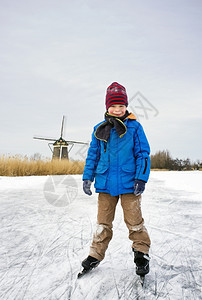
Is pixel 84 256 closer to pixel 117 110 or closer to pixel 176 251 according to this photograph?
pixel 176 251

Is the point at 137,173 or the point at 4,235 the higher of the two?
the point at 137,173

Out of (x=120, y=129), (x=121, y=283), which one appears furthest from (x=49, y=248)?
(x=120, y=129)

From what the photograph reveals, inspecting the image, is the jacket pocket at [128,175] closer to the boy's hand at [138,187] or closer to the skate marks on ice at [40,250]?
the boy's hand at [138,187]

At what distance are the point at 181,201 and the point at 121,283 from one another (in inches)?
120

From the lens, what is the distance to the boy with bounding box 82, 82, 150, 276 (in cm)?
153

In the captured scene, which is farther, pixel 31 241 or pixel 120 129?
pixel 31 241

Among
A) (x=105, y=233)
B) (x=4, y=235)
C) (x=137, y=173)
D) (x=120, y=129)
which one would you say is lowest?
(x=4, y=235)

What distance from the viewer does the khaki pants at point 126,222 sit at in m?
1.53

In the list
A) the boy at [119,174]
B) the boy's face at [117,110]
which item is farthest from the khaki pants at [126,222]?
the boy's face at [117,110]

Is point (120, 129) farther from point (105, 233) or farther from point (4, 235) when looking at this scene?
point (4, 235)

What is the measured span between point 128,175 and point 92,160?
32 cm

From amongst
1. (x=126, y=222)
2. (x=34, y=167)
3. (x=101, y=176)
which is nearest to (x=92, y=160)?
(x=101, y=176)

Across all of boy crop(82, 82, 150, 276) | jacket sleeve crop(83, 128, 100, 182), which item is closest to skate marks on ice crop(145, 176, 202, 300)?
boy crop(82, 82, 150, 276)

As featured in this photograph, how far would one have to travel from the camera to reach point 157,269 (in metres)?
1.63
